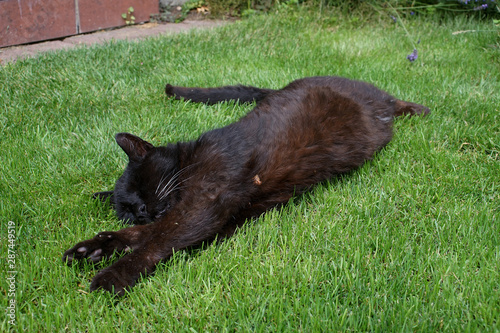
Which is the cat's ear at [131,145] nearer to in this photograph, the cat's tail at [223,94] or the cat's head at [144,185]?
the cat's head at [144,185]

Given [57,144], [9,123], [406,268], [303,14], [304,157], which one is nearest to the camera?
[406,268]

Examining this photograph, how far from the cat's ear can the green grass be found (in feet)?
1.13

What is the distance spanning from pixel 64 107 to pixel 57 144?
25.4 inches

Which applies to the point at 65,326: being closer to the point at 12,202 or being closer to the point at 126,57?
the point at 12,202

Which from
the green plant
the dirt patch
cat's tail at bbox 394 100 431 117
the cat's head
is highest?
the green plant

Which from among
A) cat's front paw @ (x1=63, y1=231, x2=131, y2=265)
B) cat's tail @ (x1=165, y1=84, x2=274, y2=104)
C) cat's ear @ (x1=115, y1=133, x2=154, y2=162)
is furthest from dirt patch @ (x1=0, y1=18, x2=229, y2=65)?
cat's front paw @ (x1=63, y1=231, x2=131, y2=265)

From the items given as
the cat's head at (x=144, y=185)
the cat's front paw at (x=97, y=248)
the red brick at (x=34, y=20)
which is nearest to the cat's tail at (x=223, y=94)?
the cat's head at (x=144, y=185)

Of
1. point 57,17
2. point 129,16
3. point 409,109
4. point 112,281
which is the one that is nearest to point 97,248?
point 112,281

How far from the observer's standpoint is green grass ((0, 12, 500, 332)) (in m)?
1.65

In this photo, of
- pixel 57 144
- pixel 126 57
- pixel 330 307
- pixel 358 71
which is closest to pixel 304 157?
pixel 330 307

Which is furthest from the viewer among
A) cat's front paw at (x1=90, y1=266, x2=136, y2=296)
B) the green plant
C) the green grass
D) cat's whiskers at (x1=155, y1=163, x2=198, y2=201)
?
the green plant

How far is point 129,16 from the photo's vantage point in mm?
5867

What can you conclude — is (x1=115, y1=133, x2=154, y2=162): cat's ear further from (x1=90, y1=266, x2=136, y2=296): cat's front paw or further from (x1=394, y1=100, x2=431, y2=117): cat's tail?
(x1=394, y1=100, x2=431, y2=117): cat's tail

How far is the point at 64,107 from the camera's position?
3.44m
